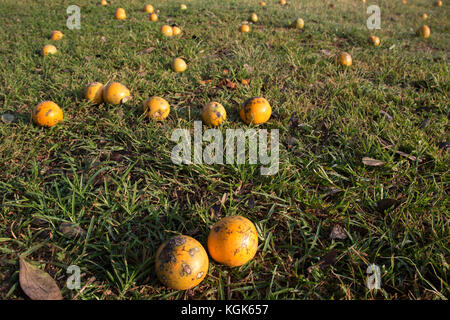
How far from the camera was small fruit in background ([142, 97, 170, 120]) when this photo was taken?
10.2 feet

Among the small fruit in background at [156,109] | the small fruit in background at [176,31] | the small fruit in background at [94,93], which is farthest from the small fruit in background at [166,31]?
the small fruit in background at [156,109]

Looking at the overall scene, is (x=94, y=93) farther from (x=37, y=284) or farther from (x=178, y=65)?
(x=37, y=284)

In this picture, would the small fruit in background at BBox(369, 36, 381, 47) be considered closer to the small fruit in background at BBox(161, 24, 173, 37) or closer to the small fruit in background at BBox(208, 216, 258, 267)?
the small fruit in background at BBox(161, 24, 173, 37)

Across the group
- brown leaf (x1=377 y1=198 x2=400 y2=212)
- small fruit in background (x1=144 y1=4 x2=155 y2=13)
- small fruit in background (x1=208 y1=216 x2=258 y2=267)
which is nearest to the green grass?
brown leaf (x1=377 y1=198 x2=400 y2=212)

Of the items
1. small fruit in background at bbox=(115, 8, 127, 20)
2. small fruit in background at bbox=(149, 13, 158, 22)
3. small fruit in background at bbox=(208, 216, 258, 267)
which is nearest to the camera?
small fruit in background at bbox=(208, 216, 258, 267)

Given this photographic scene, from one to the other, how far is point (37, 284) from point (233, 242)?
131cm

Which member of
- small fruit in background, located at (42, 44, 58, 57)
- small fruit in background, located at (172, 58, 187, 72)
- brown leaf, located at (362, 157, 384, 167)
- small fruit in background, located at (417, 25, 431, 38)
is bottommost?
brown leaf, located at (362, 157, 384, 167)

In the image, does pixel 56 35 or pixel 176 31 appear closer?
pixel 56 35

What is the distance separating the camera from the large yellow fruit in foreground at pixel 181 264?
171 cm

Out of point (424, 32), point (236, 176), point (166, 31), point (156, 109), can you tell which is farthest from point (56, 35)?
point (424, 32)

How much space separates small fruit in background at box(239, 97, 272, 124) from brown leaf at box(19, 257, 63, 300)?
7.35 feet

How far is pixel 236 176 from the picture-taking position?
256cm

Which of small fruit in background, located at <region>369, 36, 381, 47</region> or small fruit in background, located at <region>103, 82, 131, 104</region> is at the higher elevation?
small fruit in background, located at <region>369, 36, 381, 47</region>

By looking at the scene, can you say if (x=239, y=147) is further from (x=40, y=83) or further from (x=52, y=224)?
(x=40, y=83)
